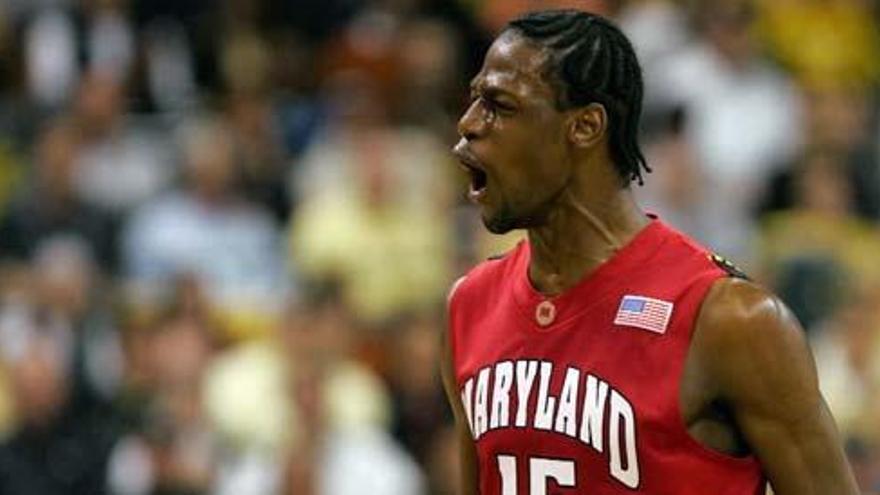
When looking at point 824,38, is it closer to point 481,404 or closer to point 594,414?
point 481,404

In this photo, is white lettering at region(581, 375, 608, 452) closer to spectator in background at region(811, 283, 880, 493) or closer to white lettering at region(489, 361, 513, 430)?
white lettering at region(489, 361, 513, 430)

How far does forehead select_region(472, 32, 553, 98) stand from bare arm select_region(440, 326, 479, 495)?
656 millimetres

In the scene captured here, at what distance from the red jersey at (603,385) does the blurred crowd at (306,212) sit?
3195 millimetres

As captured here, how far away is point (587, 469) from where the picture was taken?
393 centimetres

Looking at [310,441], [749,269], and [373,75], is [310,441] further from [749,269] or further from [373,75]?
[373,75]

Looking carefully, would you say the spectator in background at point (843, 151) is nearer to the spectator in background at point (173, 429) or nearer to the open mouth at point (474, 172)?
the spectator in background at point (173, 429)

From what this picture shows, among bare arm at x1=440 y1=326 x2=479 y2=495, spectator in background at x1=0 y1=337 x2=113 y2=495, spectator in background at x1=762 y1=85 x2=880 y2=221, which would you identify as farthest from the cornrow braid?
spectator in background at x1=762 y1=85 x2=880 y2=221

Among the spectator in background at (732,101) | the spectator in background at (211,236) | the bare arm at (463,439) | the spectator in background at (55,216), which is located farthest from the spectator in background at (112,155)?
the bare arm at (463,439)

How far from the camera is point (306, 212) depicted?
34.5 ft

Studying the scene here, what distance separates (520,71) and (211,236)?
674cm

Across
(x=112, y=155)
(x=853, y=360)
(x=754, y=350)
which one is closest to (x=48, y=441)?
(x=112, y=155)

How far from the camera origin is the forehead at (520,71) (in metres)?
3.93

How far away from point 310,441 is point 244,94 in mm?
3501

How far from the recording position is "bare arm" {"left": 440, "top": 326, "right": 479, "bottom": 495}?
4359mm
